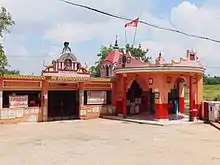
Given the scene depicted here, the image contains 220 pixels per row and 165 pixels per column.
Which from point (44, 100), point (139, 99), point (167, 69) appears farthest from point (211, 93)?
point (44, 100)

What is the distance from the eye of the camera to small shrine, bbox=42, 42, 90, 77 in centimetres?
2552

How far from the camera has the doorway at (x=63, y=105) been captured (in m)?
23.6

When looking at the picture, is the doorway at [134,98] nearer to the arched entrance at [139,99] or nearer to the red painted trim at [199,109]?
the arched entrance at [139,99]

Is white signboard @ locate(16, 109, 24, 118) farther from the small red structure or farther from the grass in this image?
the grass

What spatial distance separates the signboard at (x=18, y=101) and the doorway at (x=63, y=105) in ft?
6.54

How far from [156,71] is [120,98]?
180 inches

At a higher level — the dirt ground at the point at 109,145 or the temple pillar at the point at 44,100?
the temple pillar at the point at 44,100

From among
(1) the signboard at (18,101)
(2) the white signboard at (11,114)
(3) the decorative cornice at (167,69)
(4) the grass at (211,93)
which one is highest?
(3) the decorative cornice at (167,69)

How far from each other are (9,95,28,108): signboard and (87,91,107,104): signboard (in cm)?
460

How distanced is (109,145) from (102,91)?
11940 mm

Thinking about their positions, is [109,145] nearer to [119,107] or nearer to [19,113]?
A: [19,113]

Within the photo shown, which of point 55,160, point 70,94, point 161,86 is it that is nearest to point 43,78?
point 70,94

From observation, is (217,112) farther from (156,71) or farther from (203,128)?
(156,71)

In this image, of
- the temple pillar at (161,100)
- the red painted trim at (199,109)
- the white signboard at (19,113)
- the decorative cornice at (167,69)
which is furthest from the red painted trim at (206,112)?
the white signboard at (19,113)
